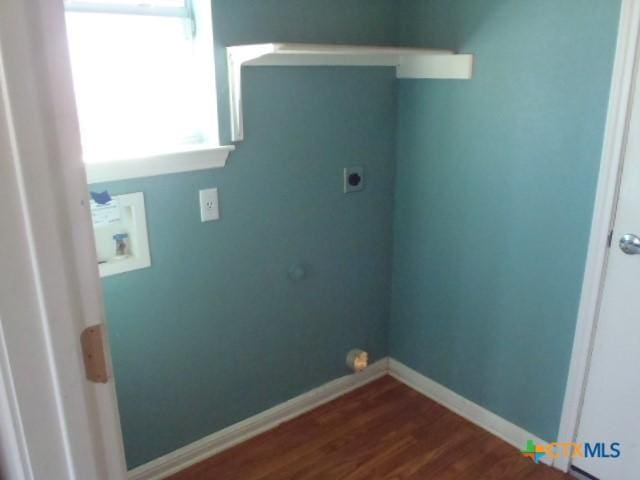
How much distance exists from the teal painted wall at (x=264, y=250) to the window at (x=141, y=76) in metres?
0.09

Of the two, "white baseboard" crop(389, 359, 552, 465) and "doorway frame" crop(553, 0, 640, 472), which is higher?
"doorway frame" crop(553, 0, 640, 472)

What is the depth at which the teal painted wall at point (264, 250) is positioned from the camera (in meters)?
1.83

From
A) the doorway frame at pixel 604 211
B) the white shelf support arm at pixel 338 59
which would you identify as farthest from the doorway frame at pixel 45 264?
the doorway frame at pixel 604 211

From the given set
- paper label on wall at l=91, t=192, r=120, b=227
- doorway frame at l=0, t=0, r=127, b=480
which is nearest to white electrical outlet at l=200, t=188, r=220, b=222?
paper label on wall at l=91, t=192, r=120, b=227

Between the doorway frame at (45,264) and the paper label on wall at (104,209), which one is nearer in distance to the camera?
the doorway frame at (45,264)

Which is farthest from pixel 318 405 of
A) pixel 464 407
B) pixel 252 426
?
pixel 464 407

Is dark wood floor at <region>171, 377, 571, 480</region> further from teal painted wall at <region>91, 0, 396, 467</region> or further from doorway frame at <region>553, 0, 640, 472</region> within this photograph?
doorway frame at <region>553, 0, 640, 472</region>

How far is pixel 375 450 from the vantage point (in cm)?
218

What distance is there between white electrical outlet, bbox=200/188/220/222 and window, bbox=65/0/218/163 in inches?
6.8

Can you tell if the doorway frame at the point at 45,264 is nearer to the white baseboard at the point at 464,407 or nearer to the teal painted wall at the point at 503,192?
the teal painted wall at the point at 503,192

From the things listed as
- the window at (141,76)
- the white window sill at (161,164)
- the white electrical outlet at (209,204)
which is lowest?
the white electrical outlet at (209,204)

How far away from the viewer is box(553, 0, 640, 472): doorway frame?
63.3 inches

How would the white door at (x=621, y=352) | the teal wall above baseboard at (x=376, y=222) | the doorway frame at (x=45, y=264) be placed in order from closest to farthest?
1. the doorway frame at (x=45, y=264)
2. the white door at (x=621, y=352)
3. the teal wall above baseboard at (x=376, y=222)

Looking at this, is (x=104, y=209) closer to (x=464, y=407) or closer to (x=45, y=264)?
(x=45, y=264)
